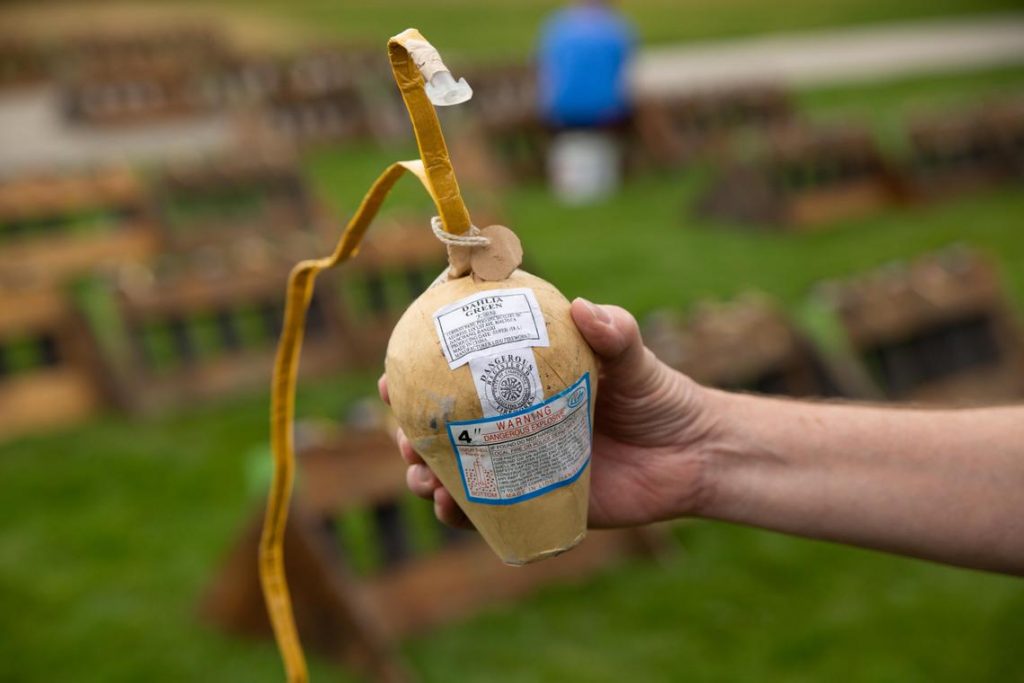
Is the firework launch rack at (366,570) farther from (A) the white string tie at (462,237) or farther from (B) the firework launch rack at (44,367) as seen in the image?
(B) the firework launch rack at (44,367)

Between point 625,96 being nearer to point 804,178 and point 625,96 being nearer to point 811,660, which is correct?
point 804,178

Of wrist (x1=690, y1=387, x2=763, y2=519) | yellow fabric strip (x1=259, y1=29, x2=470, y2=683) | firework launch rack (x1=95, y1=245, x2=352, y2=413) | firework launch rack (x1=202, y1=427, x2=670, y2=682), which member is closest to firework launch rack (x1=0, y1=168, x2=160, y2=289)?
firework launch rack (x1=95, y1=245, x2=352, y2=413)

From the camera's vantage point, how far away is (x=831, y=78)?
1545 centimetres

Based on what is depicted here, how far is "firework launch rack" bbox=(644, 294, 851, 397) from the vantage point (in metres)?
4.11

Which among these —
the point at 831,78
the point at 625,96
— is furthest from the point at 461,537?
the point at 831,78

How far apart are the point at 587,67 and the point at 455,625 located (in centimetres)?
667

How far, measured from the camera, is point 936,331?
479 centimetres

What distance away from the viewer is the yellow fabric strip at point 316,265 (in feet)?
4.67

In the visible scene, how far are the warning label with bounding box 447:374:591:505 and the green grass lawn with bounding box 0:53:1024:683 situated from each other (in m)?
1.86

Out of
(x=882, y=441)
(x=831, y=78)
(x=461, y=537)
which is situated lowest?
(x=831, y=78)

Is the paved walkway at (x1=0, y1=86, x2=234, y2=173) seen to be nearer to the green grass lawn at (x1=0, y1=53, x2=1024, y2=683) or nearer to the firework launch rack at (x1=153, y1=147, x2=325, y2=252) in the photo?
the firework launch rack at (x1=153, y1=147, x2=325, y2=252)

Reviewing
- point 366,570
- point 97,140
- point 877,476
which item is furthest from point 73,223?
point 877,476

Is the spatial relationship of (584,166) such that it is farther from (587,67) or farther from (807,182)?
(807,182)

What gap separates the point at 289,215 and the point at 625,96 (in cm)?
387
